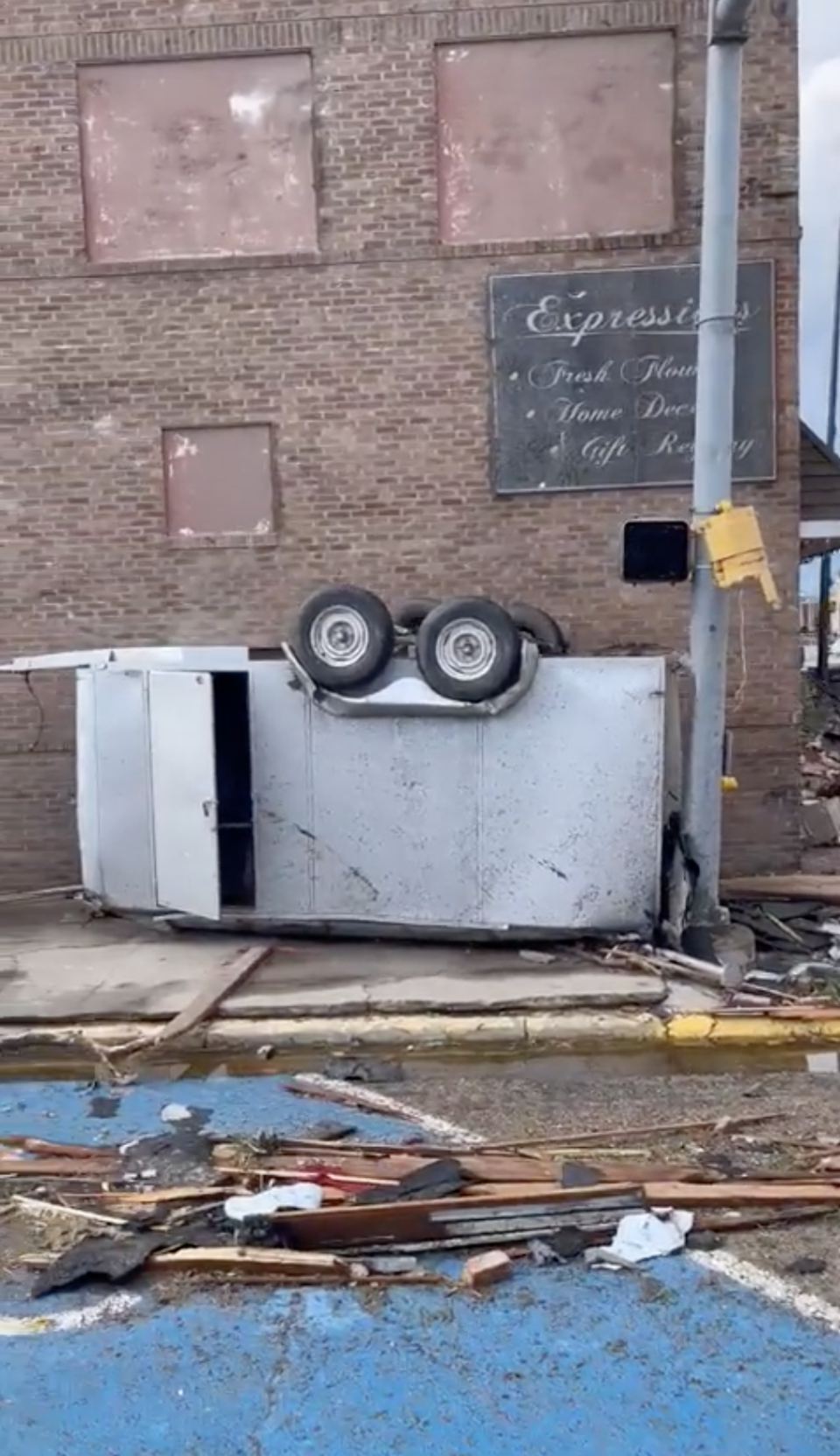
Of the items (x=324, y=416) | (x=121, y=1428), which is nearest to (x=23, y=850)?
(x=324, y=416)

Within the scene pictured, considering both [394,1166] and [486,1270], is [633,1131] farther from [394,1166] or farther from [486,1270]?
[486,1270]

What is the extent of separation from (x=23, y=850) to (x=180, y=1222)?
25.5ft

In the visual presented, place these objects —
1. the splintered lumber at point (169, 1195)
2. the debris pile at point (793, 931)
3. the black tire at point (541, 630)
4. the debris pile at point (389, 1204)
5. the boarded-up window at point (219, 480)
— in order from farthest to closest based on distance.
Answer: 1. the boarded-up window at point (219, 480)
2. the black tire at point (541, 630)
3. the debris pile at point (793, 931)
4. the splintered lumber at point (169, 1195)
5. the debris pile at point (389, 1204)

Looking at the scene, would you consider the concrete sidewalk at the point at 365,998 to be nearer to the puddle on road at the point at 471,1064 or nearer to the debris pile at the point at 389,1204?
the puddle on road at the point at 471,1064

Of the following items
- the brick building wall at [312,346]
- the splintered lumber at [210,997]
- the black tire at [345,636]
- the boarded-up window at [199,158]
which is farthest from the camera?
the boarded-up window at [199,158]

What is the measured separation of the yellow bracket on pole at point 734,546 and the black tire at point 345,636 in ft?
7.64

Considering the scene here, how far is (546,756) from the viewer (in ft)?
32.2

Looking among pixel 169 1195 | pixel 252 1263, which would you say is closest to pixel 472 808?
pixel 169 1195

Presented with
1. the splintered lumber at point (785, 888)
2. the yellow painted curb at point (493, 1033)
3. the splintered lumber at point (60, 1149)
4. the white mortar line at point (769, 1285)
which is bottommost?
the yellow painted curb at point (493, 1033)

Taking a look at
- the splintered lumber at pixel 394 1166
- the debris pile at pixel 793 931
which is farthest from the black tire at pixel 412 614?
the splintered lumber at pixel 394 1166

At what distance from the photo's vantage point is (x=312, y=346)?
1223 centimetres

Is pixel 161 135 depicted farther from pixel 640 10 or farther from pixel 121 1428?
pixel 121 1428

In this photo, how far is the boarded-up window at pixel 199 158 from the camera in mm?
12062

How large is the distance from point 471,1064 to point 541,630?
396 centimetres
